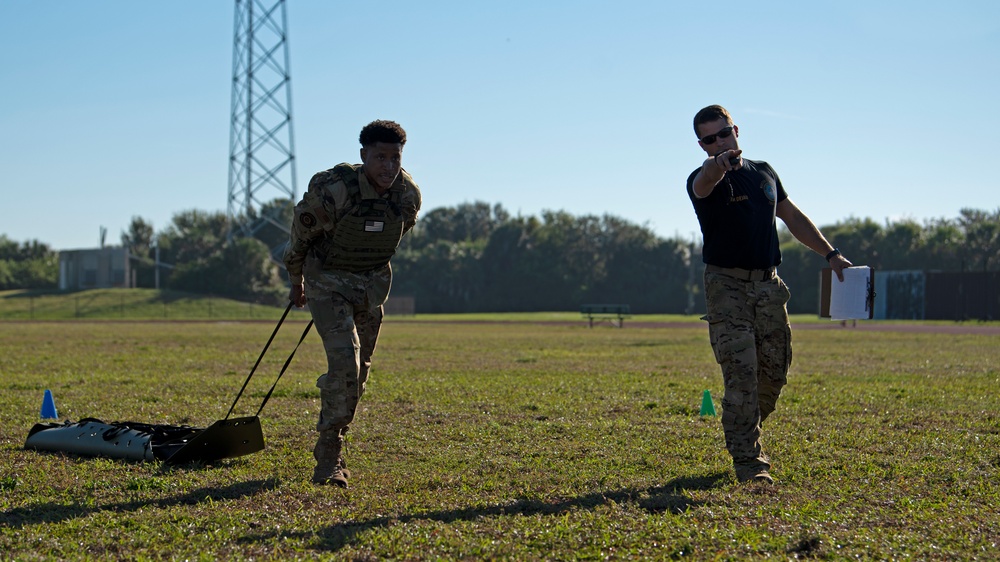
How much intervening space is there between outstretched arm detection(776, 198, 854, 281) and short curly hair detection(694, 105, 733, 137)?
93 cm

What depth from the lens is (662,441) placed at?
7.52 m

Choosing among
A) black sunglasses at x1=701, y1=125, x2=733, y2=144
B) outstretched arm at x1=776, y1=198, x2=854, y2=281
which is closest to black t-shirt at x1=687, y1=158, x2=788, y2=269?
black sunglasses at x1=701, y1=125, x2=733, y2=144

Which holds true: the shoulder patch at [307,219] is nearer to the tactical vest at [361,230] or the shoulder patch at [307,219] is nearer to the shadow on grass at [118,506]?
the tactical vest at [361,230]

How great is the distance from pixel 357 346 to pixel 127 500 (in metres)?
1.61

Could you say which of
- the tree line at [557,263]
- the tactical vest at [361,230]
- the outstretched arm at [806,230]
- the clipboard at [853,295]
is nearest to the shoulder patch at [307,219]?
the tactical vest at [361,230]

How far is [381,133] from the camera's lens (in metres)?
6.00

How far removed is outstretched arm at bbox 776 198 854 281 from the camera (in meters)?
6.53

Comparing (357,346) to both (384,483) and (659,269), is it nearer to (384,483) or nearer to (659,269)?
(384,483)

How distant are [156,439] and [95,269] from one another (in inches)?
3254

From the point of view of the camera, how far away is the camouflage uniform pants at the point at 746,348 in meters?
5.94

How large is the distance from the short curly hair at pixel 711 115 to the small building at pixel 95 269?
82.7 metres

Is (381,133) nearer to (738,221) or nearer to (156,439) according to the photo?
(738,221)

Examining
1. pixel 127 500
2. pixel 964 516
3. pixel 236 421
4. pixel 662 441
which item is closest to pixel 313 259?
pixel 236 421

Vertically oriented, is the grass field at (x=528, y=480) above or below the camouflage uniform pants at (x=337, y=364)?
below
